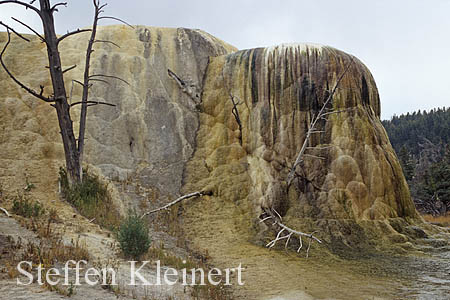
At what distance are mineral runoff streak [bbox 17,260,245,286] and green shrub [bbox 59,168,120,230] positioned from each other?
A: 3.09m

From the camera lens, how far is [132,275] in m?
7.23

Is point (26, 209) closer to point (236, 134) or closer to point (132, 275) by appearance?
point (132, 275)

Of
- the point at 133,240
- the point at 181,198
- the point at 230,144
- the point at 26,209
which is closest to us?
the point at 133,240

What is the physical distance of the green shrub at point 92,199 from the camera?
10914mm

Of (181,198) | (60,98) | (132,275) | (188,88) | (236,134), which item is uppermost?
(188,88)

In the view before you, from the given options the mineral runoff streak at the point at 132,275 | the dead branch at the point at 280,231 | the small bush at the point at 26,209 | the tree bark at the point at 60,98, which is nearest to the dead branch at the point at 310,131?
the dead branch at the point at 280,231

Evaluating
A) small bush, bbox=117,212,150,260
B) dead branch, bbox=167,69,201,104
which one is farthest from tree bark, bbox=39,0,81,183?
dead branch, bbox=167,69,201,104

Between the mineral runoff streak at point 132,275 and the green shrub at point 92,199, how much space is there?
10.1 ft

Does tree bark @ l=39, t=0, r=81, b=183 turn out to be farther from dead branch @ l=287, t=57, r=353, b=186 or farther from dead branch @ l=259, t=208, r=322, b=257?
dead branch @ l=287, t=57, r=353, b=186

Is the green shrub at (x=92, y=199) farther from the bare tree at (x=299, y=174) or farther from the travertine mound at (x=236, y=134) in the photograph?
the bare tree at (x=299, y=174)

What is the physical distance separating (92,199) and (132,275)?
491 cm

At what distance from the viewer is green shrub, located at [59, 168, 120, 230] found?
10.9m

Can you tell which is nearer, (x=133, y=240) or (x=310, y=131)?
(x=133, y=240)

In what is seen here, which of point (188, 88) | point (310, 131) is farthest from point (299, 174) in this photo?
point (188, 88)
